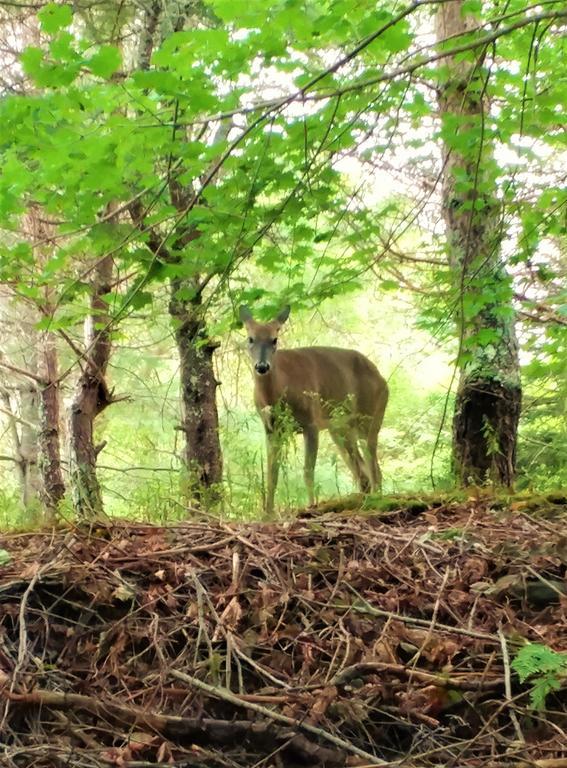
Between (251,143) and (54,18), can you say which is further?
(251,143)

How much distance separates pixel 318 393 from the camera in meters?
7.18

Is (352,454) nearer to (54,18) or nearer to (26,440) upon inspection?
(54,18)

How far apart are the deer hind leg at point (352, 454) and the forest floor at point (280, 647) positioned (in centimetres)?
485

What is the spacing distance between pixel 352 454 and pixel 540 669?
20.3 ft

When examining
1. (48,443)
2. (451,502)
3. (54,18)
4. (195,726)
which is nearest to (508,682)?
(195,726)

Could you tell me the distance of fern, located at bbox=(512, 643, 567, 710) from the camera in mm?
2119

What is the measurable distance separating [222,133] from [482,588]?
5.30m

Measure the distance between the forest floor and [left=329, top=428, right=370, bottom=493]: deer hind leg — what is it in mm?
4851

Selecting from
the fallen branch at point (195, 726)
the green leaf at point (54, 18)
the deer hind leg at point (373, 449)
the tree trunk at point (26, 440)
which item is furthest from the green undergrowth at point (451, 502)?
the tree trunk at point (26, 440)

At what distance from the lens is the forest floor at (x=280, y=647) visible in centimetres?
201

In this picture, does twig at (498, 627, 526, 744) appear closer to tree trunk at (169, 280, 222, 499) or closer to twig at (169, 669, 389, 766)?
twig at (169, 669, 389, 766)

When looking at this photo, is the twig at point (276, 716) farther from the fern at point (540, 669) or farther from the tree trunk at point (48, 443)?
the tree trunk at point (48, 443)

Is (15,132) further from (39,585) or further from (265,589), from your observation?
(265,589)

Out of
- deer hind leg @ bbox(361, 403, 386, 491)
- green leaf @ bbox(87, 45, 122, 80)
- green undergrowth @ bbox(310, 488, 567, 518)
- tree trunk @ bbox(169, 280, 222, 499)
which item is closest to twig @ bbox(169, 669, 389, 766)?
green undergrowth @ bbox(310, 488, 567, 518)
